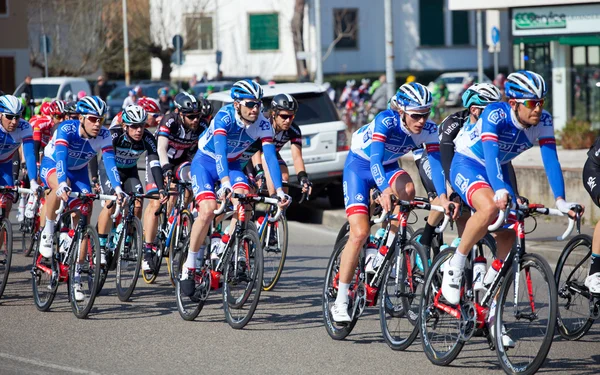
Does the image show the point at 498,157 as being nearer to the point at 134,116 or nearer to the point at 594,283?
the point at 594,283

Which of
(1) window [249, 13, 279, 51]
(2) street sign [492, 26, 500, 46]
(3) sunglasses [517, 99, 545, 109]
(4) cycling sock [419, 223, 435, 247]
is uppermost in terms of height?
(1) window [249, 13, 279, 51]

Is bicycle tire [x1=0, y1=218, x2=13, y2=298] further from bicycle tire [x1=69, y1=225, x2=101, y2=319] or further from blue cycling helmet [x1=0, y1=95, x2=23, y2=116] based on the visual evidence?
blue cycling helmet [x1=0, y1=95, x2=23, y2=116]

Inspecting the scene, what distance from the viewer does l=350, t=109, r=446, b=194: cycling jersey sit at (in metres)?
7.91

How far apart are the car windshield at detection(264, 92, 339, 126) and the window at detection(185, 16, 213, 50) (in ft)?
124

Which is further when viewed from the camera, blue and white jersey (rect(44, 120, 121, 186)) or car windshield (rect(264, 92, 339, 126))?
car windshield (rect(264, 92, 339, 126))

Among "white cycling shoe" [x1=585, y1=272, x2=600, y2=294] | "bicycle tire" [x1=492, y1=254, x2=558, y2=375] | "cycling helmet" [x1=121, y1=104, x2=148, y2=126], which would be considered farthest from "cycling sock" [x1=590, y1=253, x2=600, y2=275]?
"cycling helmet" [x1=121, y1=104, x2=148, y2=126]

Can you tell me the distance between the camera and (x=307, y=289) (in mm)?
10469

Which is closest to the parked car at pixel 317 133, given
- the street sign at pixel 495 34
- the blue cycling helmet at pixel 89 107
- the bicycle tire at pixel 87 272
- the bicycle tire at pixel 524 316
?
the blue cycling helmet at pixel 89 107

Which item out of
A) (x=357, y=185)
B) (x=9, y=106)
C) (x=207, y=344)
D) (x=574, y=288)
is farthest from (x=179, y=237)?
(x=574, y=288)

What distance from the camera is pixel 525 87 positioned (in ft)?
22.5

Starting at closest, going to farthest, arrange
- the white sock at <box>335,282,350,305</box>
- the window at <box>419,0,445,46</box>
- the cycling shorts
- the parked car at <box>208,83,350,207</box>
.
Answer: the white sock at <box>335,282,350,305</box> < the cycling shorts < the parked car at <box>208,83,350,207</box> < the window at <box>419,0,445,46</box>

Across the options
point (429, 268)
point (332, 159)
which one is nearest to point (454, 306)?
point (429, 268)

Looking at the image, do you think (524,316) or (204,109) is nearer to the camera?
(524,316)

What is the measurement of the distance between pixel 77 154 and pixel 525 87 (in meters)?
4.91
